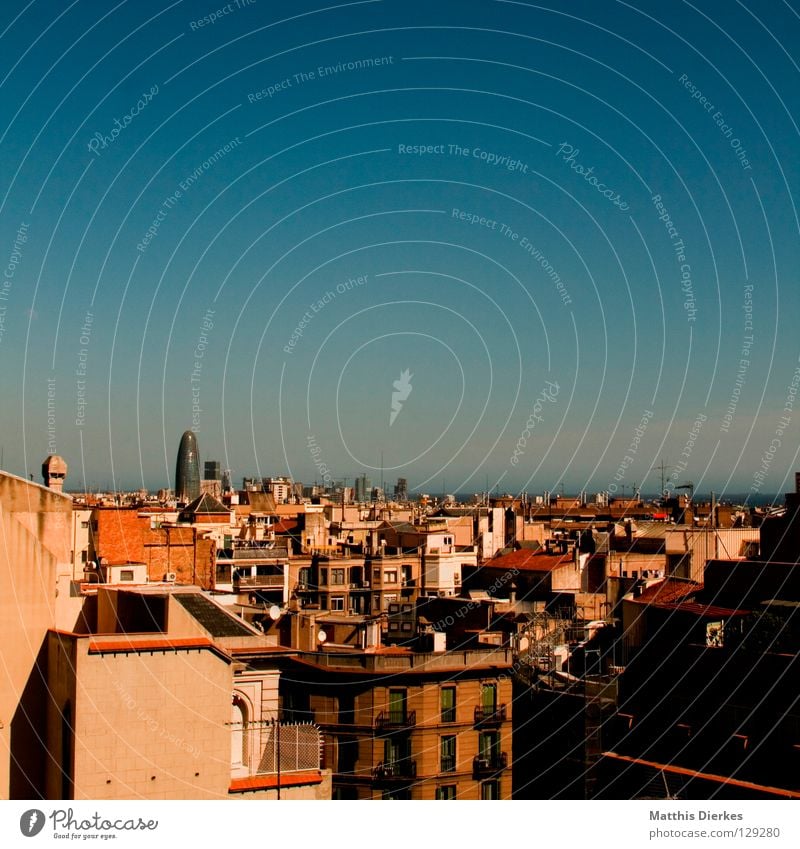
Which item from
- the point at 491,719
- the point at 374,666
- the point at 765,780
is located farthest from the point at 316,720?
the point at 765,780

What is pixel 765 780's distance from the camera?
11.8 m

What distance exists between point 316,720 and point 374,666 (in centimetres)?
97

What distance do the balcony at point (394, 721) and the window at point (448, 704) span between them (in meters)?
0.40

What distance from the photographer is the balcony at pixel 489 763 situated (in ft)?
47.6

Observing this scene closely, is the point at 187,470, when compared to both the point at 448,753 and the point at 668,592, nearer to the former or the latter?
the point at 668,592

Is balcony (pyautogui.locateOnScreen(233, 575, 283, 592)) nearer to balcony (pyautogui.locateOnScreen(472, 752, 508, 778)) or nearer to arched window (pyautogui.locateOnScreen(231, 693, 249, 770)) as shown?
balcony (pyautogui.locateOnScreen(472, 752, 508, 778))

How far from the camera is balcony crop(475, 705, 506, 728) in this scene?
14.6m

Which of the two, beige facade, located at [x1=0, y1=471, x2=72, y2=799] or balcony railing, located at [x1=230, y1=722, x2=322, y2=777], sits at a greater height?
beige facade, located at [x1=0, y1=471, x2=72, y2=799]

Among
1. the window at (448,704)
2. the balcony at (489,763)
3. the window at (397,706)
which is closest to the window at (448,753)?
the window at (448,704)

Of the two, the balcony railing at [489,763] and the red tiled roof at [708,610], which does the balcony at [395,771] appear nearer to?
the balcony railing at [489,763]

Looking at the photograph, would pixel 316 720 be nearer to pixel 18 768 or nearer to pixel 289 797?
pixel 289 797

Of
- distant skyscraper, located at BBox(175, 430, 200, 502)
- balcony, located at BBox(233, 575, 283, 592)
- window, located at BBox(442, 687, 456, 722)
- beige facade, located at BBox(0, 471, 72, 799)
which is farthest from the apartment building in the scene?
distant skyscraper, located at BBox(175, 430, 200, 502)

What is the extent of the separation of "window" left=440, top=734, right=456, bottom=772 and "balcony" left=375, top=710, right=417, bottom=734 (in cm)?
46

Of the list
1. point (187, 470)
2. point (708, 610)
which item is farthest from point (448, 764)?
point (187, 470)
